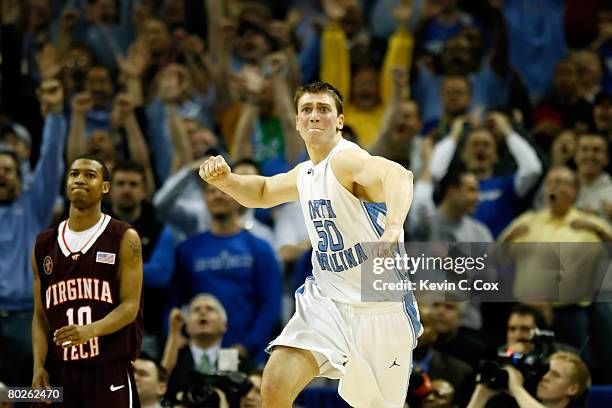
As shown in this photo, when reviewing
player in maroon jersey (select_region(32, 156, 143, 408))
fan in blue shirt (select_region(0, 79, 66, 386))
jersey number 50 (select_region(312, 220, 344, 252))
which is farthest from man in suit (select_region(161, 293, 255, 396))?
jersey number 50 (select_region(312, 220, 344, 252))

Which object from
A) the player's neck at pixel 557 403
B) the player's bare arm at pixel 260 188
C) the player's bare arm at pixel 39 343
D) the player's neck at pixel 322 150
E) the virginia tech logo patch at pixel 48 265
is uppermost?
the player's neck at pixel 322 150

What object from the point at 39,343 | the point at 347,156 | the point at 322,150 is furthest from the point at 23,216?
the point at 347,156

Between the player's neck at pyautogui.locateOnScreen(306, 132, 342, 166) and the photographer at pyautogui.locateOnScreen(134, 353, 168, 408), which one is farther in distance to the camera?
the photographer at pyautogui.locateOnScreen(134, 353, 168, 408)

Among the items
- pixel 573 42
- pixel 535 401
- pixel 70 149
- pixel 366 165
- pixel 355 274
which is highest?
pixel 573 42

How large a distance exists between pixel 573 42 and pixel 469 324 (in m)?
4.03

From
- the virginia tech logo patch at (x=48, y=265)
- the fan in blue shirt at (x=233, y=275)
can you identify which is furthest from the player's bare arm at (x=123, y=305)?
the fan in blue shirt at (x=233, y=275)

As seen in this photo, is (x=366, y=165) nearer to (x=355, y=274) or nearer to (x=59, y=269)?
(x=355, y=274)

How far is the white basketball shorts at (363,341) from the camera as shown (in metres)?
6.63

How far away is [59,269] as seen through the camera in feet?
23.1

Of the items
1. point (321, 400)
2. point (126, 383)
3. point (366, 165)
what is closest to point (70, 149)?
point (321, 400)

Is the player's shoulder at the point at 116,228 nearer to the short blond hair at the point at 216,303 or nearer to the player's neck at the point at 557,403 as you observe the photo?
the short blond hair at the point at 216,303

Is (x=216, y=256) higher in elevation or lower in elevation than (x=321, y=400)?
higher

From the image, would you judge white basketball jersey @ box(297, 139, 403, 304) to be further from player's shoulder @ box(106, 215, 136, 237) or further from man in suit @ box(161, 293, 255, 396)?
man in suit @ box(161, 293, 255, 396)

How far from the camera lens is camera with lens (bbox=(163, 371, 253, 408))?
7.97 metres
